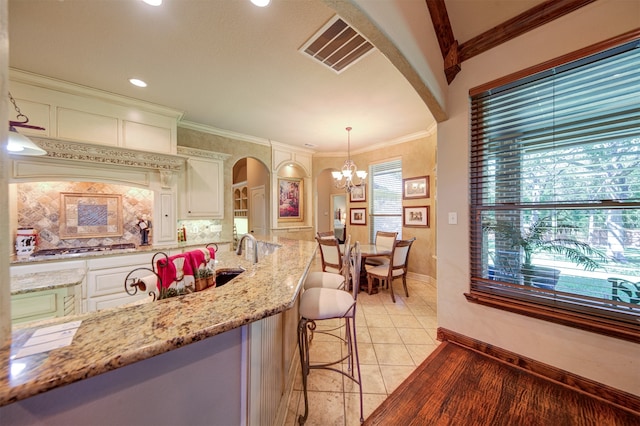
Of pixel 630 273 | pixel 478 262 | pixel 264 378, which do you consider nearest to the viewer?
pixel 264 378

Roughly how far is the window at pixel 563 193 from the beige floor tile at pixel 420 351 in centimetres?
65

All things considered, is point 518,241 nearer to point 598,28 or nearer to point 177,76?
point 598,28

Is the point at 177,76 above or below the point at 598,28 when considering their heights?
above

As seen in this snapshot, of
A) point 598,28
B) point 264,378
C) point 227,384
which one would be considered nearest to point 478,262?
point 598,28

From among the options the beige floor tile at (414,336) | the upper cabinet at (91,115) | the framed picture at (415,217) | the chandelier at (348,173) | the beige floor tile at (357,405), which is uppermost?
the upper cabinet at (91,115)

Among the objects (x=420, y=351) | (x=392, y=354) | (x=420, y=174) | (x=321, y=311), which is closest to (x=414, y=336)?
(x=420, y=351)

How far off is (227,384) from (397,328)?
224cm

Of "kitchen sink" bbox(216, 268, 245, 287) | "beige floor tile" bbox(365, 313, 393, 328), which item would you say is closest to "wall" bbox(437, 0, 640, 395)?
"beige floor tile" bbox(365, 313, 393, 328)

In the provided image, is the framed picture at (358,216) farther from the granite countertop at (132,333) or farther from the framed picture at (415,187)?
the granite countertop at (132,333)

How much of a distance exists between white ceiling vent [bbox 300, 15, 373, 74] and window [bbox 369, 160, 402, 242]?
2.95 metres

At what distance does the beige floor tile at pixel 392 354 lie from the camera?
200 centimetres

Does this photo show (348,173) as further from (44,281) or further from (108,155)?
(44,281)

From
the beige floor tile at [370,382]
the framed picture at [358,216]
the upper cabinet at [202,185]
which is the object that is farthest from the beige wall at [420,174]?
the upper cabinet at [202,185]

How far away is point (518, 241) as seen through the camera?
6.21 ft
